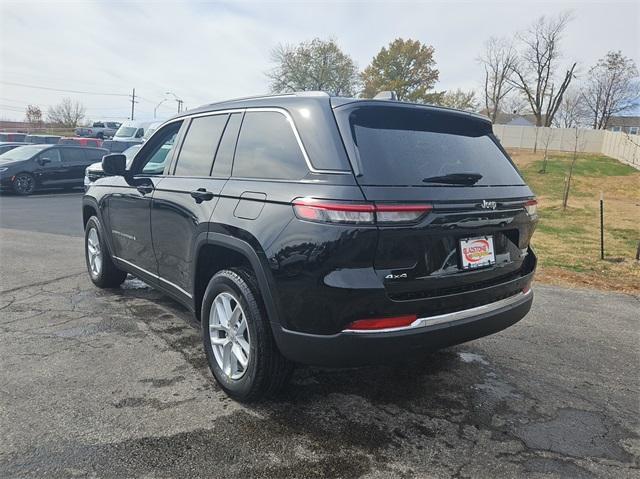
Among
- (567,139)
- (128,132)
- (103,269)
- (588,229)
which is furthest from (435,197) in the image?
(567,139)

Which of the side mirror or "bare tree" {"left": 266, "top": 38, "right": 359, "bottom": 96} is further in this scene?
"bare tree" {"left": 266, "top": 38, "right": 359, "bottom": 96}

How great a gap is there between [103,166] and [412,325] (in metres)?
3.23

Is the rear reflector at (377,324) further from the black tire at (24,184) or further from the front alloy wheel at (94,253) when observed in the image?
the black tire at (24,184)

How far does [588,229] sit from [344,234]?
38.1 feet

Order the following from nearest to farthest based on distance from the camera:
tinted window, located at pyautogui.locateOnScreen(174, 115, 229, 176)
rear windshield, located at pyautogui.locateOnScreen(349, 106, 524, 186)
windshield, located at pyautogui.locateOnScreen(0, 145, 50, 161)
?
rear windshield, located at pyautogui.locateOnScreen(349, 106, 524, 186) < tinted window, located at pyautogui.locateOnScreen(174, 115, 229, 176) < windshield, located at pyautogui.locateOnScreen(0, 145, 50, 161)

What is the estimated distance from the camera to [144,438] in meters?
2.60

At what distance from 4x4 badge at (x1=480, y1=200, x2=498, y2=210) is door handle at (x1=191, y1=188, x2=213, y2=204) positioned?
1708 millimetres

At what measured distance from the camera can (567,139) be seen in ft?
137

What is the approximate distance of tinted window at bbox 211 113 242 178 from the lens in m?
3.25

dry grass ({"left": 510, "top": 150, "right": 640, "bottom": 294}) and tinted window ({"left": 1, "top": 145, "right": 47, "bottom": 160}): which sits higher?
tinted window ({"left": 1, "top": 145, "right": 47, "bottom": 160})

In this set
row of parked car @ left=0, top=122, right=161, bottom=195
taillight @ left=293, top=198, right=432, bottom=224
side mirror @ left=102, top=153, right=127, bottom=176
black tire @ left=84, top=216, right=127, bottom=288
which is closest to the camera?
taillight @ left=293, top=198, right=432, bottom=224

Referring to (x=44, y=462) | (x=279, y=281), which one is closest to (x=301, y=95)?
(x=279, y=281)

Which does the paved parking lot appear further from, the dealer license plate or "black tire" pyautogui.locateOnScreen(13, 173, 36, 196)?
"black tire" pyautogui.locateOnScreen(13, 173, 36, 196)

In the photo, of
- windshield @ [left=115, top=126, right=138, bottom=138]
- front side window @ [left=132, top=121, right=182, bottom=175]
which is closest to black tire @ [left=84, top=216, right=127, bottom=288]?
front side window @ [left=132, top=121, right=182, bottom=175]
